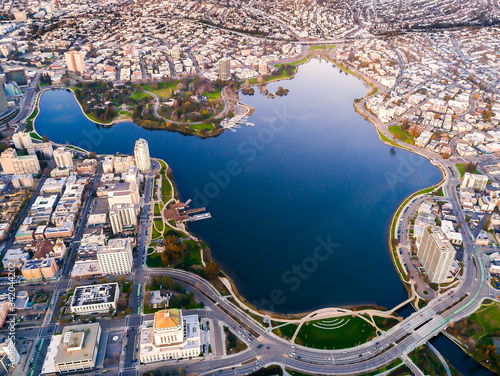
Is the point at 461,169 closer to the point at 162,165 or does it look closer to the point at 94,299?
the point at 162,165

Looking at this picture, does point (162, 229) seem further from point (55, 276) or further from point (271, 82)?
point (271, 82)

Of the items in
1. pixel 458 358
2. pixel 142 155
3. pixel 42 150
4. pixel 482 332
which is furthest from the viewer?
pixel 42 150

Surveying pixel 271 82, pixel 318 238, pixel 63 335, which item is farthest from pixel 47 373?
pixel 271 82

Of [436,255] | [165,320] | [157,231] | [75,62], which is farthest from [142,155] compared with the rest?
[75,62]

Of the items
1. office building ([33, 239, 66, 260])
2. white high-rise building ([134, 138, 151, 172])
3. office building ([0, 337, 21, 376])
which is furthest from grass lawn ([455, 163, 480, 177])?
office building ([0, 337, 21, 376])

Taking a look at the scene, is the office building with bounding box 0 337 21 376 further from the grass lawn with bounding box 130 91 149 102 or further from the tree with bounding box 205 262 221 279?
the grass lawn with bounding box 130 91 149 102

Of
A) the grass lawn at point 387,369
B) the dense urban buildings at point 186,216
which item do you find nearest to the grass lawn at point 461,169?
the dense urban buildings at point 186,216
